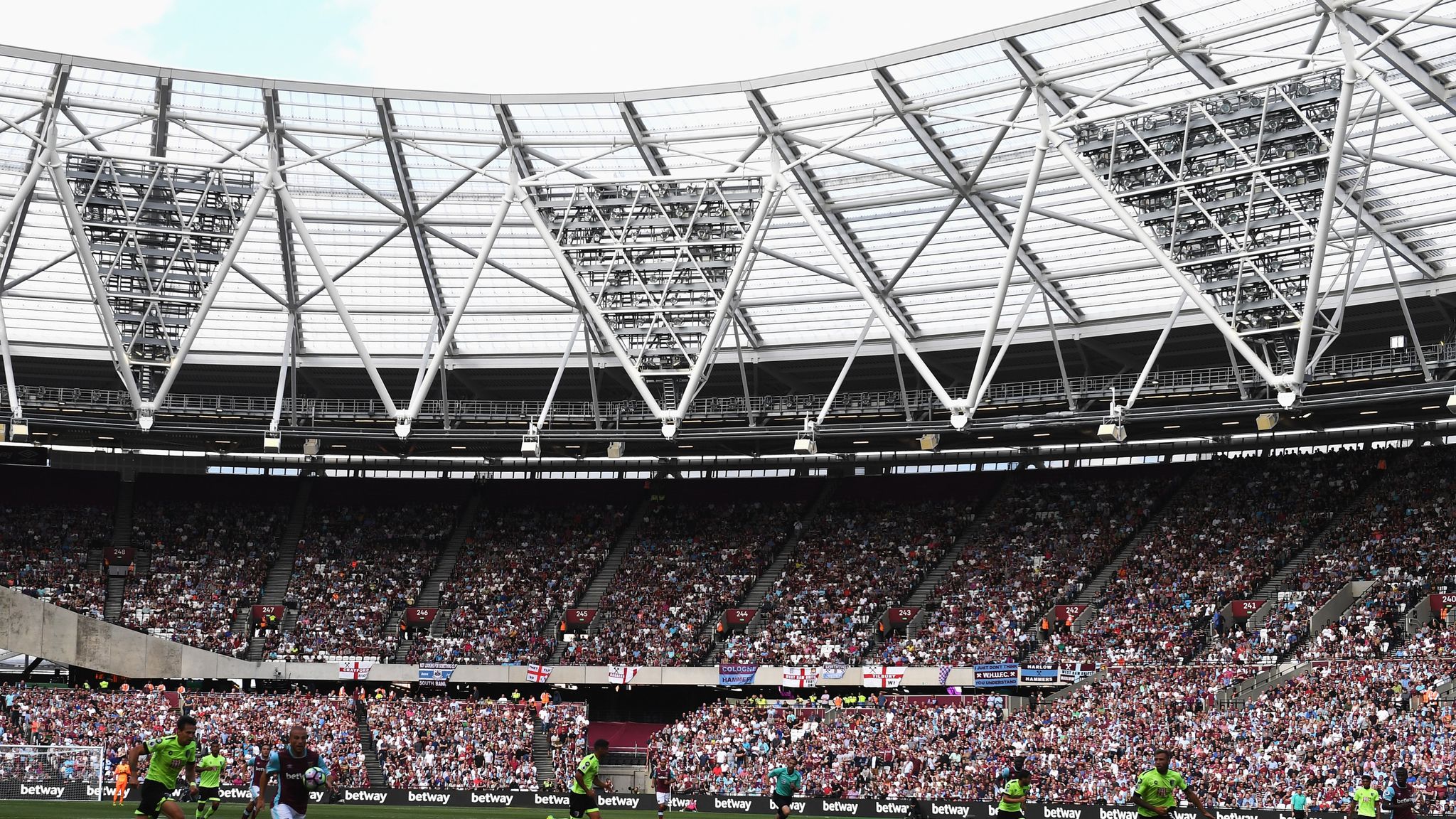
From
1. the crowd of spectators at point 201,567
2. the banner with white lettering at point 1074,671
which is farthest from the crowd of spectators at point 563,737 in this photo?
the banner with white lettering at point 1074,671

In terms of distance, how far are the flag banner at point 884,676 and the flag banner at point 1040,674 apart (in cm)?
456

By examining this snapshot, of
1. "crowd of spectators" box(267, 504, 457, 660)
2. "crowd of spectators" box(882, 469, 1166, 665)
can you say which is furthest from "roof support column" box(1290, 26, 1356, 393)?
"crowd of spectators" box(267, 504, 457, 660)

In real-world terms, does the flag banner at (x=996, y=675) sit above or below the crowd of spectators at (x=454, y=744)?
above

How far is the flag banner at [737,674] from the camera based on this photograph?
56.3 metres

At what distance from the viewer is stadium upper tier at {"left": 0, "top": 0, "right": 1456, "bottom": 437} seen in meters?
37.8

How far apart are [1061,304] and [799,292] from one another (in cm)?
946

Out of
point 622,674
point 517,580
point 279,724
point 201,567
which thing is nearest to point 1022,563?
point 622,674

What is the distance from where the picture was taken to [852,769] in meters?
45.4

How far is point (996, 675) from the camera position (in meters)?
52.2

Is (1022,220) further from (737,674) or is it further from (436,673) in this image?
(436,673)

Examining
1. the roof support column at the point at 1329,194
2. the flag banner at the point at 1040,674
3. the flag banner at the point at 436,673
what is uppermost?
the roof support column at the point at 1329,194

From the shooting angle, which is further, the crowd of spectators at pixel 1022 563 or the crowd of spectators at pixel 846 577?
the crowd of spectators at pixel 846 577

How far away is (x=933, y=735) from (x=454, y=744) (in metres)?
16.9

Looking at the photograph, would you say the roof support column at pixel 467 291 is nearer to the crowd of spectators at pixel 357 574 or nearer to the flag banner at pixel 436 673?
the flag banner at pixel 436 673
